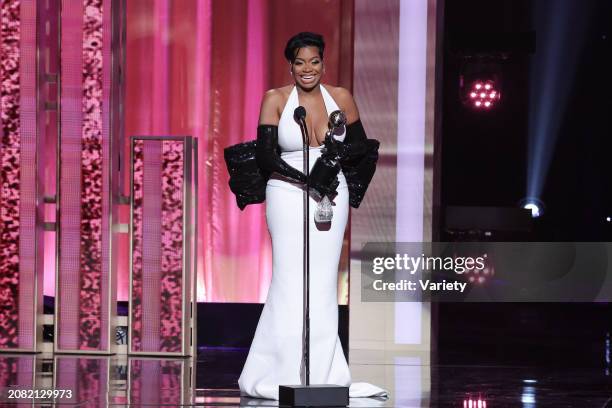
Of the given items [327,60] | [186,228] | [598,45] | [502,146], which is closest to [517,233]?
[502,146]

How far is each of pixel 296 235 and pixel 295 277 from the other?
186 millimetres

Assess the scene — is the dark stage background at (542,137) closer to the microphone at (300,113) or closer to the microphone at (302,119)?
the microphone at (302,119)

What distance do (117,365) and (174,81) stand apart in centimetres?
266

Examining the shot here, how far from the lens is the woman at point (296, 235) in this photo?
16.1ft

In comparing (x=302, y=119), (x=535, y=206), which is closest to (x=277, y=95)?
(x=302, y=119)

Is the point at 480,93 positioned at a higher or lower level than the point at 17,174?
higher

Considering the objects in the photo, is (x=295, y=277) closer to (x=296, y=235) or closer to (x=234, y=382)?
(x=296, y=235)

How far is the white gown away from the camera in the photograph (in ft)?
16.1

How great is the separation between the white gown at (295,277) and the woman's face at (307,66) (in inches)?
3.3

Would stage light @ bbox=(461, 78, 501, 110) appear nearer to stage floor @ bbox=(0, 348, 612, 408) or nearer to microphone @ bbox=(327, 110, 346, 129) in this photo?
stage floor @ bbox=(0, 348, 612, 408)

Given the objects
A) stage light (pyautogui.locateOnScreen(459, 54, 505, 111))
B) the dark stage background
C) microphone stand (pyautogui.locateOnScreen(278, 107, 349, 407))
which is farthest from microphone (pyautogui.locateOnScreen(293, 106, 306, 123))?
the dark stage background

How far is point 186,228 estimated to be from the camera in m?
7.02

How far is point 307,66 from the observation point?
4898 mm

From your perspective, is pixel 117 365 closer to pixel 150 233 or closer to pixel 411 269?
pixel 150 233
